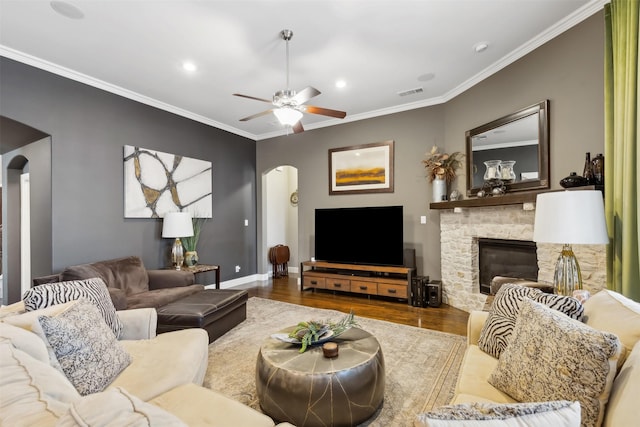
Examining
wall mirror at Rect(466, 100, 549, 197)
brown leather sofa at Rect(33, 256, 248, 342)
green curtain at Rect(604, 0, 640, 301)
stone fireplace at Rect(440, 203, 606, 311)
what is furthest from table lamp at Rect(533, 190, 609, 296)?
brown leather sofa at Rect(33, 256, 248, 342)

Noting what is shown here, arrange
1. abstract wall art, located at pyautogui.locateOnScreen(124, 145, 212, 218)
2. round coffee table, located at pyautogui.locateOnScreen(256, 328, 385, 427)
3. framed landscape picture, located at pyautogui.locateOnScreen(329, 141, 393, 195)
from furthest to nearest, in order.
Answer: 1. framed landscape picture, located at pyautogui.locateOnScreen(329, 141, 393, 195)
2. abstract wall art, located at pyautogui.locateOnScreen(124, 145, 212, 218)
3. round coffee table, located at pyautogui.locateOnScreen(256, 328, 385, 427)

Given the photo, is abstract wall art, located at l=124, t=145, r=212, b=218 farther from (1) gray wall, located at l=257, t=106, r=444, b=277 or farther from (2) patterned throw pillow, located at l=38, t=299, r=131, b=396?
(2) patterned throw pillow, located at l=38, t=299, r=131, b=396

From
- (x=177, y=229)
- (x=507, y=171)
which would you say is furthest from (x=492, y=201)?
(x=177, y=229)

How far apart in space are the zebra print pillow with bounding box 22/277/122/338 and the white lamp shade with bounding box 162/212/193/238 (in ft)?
6.59

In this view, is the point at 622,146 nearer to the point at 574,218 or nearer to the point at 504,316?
the point at 574,218

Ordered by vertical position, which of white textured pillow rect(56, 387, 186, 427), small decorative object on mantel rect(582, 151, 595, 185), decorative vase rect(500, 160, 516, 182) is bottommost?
white textured pillow rect(56, 387, 186, 427)

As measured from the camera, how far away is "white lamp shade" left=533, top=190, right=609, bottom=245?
6.22ft

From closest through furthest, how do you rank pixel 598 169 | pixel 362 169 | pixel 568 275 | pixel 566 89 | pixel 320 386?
pixel 320 386
pixel 568 275
pixel 598 169
pixel 566 89
pixel 362 169

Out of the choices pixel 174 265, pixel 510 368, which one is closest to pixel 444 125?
pixel 510 368

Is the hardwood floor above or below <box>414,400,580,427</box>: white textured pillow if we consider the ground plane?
below

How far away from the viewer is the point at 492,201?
3.43m

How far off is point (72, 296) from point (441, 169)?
13.9ft

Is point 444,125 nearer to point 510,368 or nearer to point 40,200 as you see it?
point 510,368

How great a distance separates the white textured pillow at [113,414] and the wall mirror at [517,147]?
3.57 m
